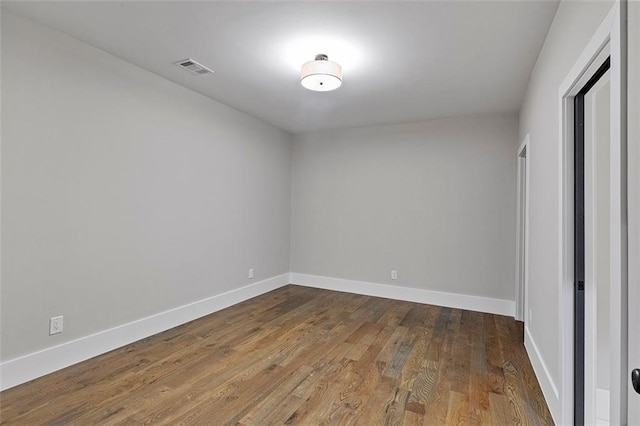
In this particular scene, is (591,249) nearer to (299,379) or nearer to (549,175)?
(549,175)

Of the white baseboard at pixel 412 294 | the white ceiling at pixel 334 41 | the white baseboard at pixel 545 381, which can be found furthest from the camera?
the white baseboard at pixel 412 294

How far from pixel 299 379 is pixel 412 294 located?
2629 millimetres

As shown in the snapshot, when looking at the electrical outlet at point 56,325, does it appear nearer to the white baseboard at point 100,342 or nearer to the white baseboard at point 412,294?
the white baseboard at point 100,342

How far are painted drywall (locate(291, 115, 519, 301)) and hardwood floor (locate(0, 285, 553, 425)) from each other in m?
0.91

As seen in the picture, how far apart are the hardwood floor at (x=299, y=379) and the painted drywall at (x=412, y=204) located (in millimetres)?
908

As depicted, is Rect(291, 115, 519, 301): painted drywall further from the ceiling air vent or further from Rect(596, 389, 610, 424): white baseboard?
the ceiling air vent

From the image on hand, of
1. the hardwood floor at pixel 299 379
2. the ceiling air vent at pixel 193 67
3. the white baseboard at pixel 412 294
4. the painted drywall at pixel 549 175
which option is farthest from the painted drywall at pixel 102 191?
the painted drywall at pixel 549 175

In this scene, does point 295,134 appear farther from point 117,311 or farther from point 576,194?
point 576,194

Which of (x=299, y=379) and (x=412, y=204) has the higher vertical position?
(x=412, y=204)

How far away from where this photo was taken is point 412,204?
15.1 feet

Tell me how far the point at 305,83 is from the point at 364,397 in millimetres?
2493

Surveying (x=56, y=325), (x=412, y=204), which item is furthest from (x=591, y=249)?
(x=56, y=325)
